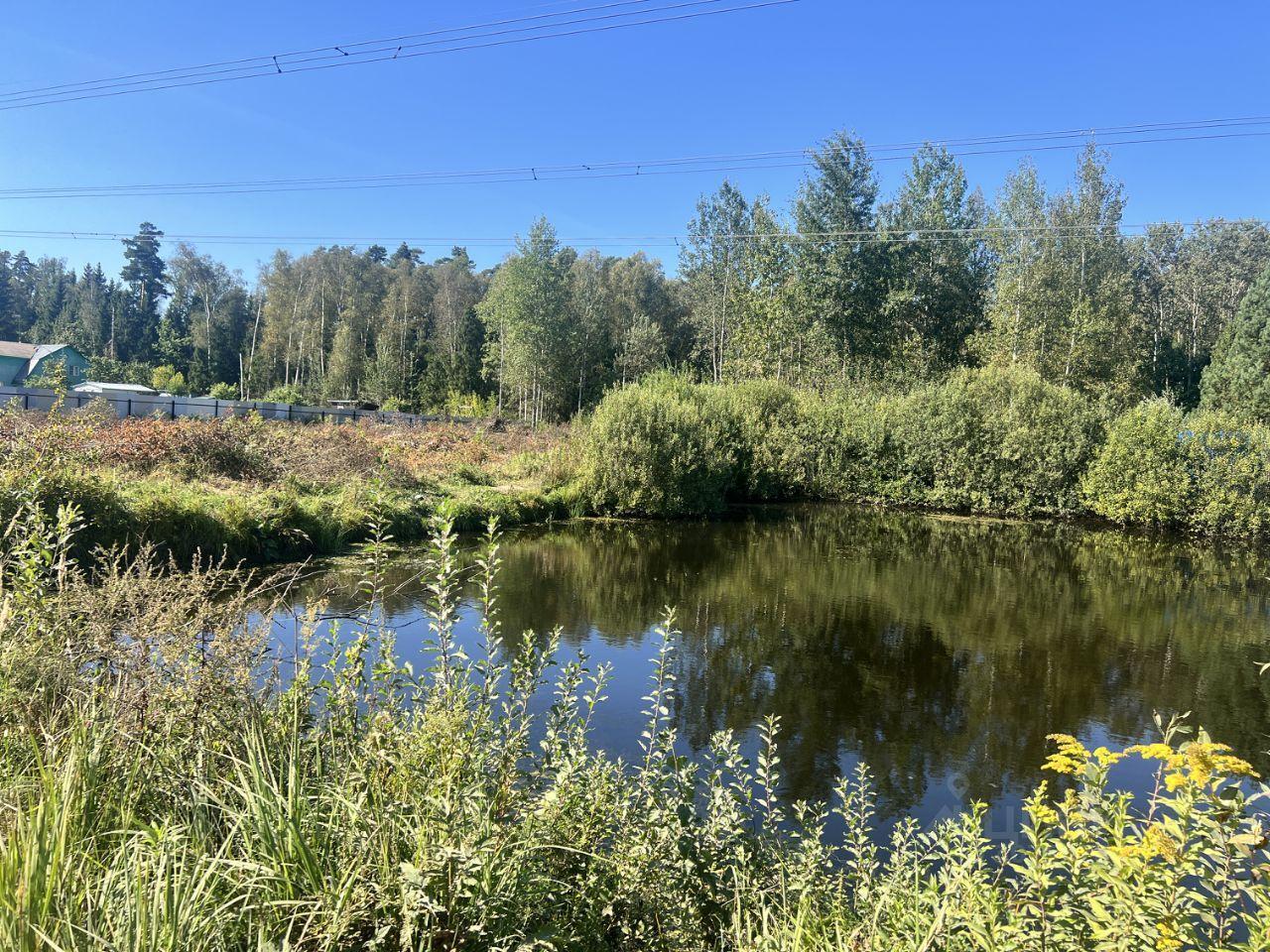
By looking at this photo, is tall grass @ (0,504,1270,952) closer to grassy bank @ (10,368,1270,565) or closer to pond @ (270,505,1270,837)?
pond @ (270,505,1270,837)

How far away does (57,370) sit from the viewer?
764 cm

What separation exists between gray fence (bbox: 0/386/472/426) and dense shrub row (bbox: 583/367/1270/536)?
10811 mm

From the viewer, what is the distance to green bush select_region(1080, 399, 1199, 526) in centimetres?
2105

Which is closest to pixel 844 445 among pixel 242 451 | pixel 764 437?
pixel 764 437

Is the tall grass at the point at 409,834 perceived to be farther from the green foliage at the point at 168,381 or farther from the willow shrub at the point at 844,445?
the green foliage at the point at 168,381

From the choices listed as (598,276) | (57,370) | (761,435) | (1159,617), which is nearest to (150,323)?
(598,276)

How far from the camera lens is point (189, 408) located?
2769 centimetres

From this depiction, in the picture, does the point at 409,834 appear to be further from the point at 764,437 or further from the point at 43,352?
the point at 43,352

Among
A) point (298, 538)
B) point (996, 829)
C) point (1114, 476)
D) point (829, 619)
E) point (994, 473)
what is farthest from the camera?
point (994, 473)

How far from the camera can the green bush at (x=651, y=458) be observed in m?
20.8

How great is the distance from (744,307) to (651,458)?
1710cm

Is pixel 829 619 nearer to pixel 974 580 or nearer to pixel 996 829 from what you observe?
pixel 974 580

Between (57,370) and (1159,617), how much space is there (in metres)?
15.5

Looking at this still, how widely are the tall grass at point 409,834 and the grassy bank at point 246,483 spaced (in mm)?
1052
